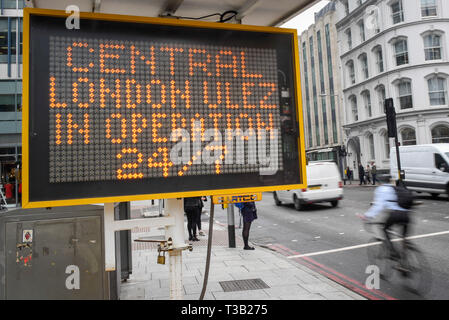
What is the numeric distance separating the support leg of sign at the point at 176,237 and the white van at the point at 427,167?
48.2 feet

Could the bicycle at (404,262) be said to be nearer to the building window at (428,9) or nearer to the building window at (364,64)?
the building window at (428,9)

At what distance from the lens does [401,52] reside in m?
28.2

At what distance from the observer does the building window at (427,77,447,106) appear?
1058 inches

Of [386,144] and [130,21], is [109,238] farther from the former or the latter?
[386,144]

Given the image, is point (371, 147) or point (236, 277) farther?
point (371, 147)

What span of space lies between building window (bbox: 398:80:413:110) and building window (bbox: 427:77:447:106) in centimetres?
142

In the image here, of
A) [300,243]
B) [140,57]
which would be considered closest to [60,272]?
[140,57]

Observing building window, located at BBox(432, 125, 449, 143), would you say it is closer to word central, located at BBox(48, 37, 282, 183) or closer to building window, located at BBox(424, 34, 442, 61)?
building window, located at BBox(424, 34, 442, 61)

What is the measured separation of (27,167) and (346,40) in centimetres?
3740

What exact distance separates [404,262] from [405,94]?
27.1m

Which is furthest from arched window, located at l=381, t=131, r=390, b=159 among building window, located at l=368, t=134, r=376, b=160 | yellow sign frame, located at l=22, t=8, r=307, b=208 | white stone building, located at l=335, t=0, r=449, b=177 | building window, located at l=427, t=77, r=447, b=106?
yellow sign frame, located at l=22, t=8, r=307, b=208

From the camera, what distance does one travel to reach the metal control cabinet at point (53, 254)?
333cm

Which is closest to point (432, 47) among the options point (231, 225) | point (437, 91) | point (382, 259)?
point (437, 91)
